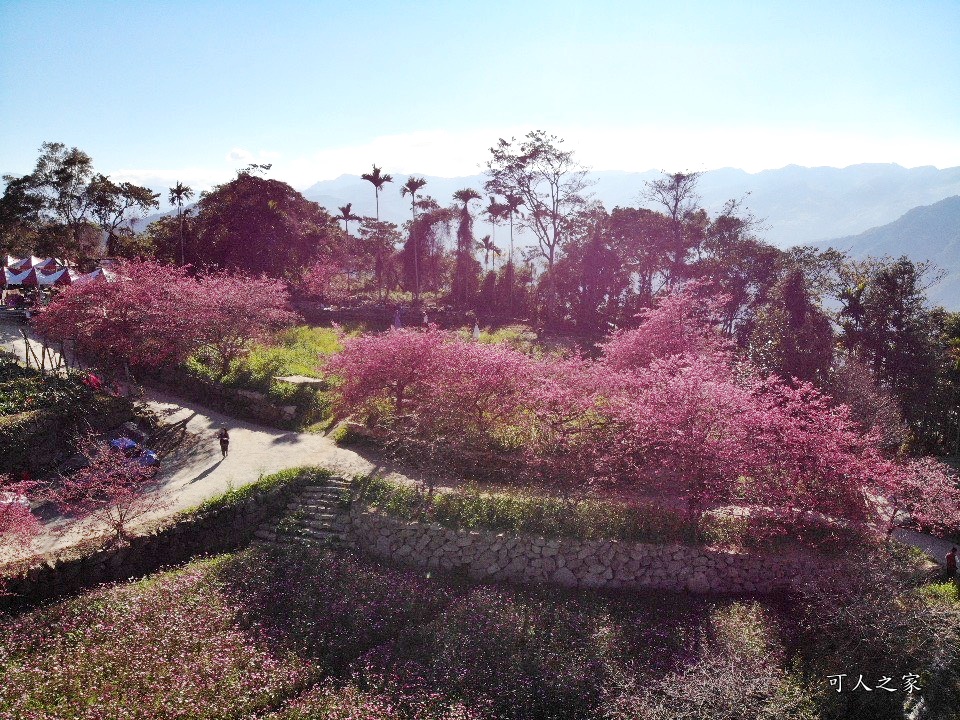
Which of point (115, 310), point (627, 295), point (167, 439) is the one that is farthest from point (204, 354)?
point (627, 295)

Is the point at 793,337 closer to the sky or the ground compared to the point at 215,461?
closer to the sky

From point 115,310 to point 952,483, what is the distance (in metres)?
26.7

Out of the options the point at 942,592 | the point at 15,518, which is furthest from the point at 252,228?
the point at 942,592

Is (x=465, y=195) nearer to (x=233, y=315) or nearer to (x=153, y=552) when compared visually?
(x=233, y=315)

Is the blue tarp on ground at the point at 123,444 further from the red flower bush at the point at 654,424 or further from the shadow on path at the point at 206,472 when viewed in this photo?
the red flower bush at the point at 654,424

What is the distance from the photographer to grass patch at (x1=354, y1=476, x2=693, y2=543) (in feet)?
45.8

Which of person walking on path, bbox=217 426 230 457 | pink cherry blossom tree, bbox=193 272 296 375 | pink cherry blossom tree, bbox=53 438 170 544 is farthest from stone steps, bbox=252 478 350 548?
pink cherry blossom tree, bbox=193 272 296 375

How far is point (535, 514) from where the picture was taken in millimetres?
14305

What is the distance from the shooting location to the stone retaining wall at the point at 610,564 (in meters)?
13.5

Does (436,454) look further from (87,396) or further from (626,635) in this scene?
(87,396)

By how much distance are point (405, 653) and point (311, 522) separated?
518 cm

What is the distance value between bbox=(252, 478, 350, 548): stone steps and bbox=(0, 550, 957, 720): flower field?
111 cm

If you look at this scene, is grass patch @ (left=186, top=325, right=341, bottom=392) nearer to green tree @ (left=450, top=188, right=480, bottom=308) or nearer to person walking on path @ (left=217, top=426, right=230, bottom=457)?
person walking on path @ (left=217, top=426, right=230, bottom=457)

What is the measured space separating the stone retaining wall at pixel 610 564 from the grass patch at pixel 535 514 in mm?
258
